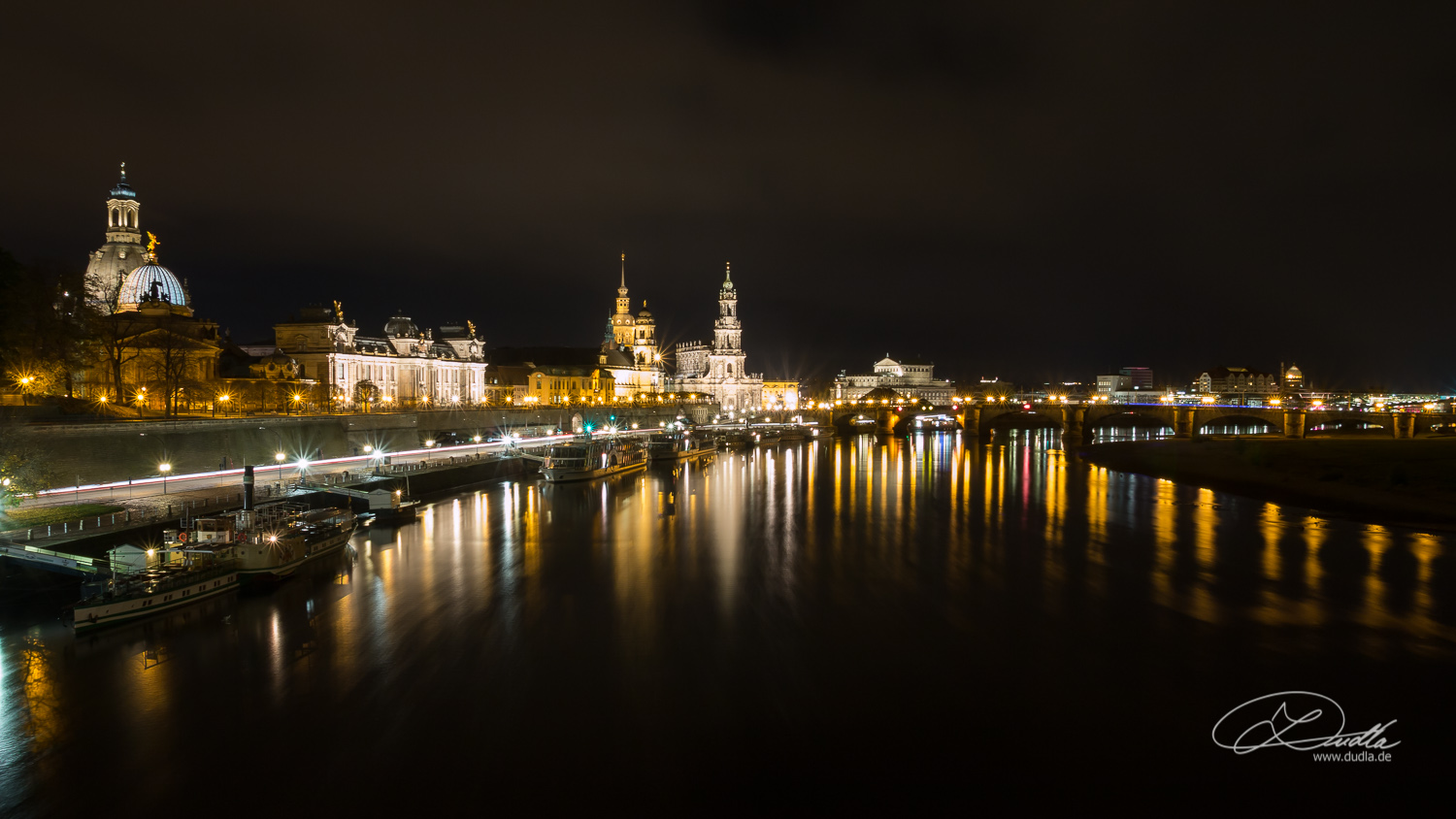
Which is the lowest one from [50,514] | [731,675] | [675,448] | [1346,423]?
[731,675]

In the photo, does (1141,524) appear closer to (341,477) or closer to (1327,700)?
(1327,700)

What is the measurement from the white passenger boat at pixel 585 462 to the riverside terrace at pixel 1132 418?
151 feet

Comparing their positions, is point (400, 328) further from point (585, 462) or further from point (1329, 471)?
point (1329, 471)

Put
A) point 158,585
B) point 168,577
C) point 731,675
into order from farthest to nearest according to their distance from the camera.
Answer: point 168,577 → point 158,585 → point 731,675

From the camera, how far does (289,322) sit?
7088 cm

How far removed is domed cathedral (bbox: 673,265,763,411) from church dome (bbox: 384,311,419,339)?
59.2 meters

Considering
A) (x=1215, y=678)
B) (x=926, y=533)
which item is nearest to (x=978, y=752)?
(x=1215, y=678)

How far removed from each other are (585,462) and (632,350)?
292 ft

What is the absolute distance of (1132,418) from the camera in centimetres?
11188

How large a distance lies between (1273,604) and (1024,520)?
14136mm

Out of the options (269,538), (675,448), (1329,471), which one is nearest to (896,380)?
(675,448)

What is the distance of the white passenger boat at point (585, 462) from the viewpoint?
48.2 metres

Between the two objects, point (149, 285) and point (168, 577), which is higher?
point (149, 285)

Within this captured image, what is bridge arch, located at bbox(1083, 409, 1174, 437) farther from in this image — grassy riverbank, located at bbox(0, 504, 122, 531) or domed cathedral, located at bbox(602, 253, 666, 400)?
grassy riverbank, located at bbox(0, 504, 122, 531)
